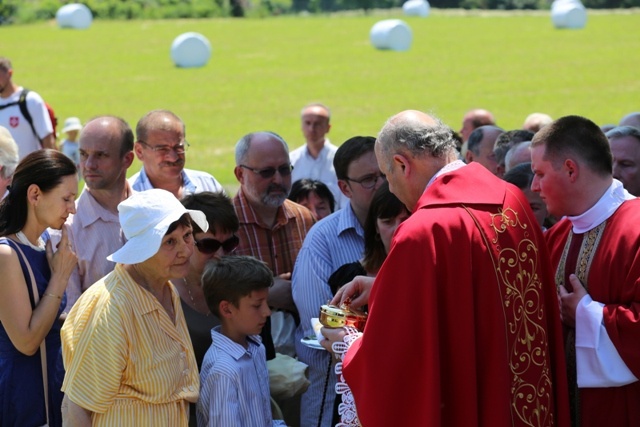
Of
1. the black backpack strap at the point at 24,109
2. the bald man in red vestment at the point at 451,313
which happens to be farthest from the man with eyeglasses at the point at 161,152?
the black backpack strap at the point at 24,109

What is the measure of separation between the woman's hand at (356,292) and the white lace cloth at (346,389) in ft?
1.07

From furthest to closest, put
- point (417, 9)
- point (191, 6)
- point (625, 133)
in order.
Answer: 1. point (191, 6)
2. point (417, 9)
3. point (625, 133)

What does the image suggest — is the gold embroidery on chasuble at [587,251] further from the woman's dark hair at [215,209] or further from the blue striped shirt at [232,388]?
the woman's dark hair at [215,209]

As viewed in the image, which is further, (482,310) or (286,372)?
(286,372)

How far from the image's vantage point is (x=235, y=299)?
5.25 metres

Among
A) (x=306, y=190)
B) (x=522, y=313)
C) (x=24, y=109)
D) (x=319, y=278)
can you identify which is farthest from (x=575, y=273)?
(x=24, y=109)

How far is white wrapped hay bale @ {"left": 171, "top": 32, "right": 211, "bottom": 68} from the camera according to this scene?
117 ft

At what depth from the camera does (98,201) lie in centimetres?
634

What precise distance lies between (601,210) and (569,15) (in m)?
44.0

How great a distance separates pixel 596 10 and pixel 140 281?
203ft

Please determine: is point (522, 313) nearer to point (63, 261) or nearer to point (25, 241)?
point (63, 261)

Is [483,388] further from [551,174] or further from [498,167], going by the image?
[498,167]

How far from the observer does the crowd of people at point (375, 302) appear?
4207 mm

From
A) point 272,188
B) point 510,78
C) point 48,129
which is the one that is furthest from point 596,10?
point 272,188
